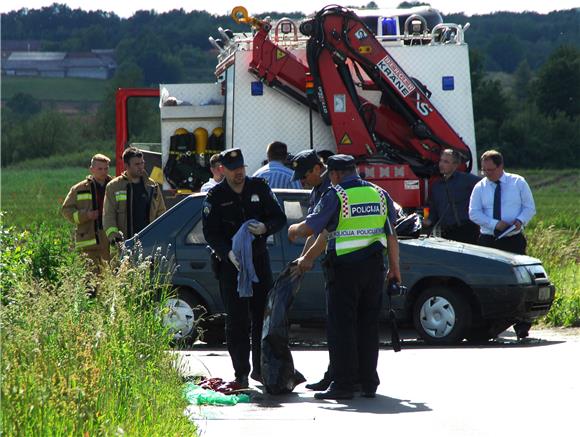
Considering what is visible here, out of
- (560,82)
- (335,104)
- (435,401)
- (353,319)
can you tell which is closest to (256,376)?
(353,319)

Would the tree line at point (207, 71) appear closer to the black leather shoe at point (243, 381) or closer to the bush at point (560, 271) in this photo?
the bush at point (560, 271)

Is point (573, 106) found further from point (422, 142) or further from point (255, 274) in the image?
point (255, 274)

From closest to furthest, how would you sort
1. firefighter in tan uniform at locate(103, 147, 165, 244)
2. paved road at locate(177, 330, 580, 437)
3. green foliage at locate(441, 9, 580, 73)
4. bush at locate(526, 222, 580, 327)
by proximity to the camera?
paved road at locate(177, 330, 580, 437) < firefighter in tan uniform at locate(103, 147, 165, 244) < bush at locate(526, 222, 580, 327) < green foliage at locate(441, 9, 580, 73)

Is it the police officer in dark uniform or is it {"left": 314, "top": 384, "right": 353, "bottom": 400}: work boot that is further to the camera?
the police officer in dark uniform

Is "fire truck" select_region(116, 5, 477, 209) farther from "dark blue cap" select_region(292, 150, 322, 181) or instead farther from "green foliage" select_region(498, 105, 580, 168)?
"green foliage" select_region(498, 105, 580, 168)

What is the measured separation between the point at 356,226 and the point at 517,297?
334 centimetres

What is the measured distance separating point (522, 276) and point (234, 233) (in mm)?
3547

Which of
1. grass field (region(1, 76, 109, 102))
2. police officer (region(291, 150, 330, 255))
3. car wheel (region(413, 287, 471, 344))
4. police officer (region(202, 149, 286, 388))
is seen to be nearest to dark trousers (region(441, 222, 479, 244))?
car wheel (region(413, 287, 471, 344))

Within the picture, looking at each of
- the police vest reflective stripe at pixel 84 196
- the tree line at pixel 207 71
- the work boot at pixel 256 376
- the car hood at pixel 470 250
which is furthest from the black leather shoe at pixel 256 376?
the tree line at pixel 207 71

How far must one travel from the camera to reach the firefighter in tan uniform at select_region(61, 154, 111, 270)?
14.1 m

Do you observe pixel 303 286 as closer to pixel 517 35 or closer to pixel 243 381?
pixel 243 381

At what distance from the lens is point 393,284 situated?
31.6ft

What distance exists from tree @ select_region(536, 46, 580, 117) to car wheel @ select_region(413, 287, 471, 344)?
74.8 m

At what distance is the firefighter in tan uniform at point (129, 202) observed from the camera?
44.0 ft
